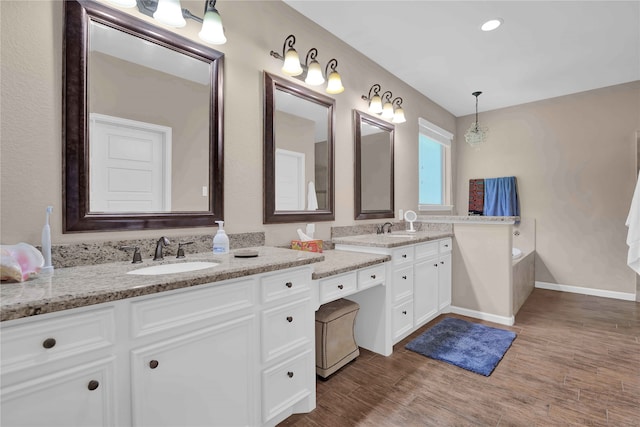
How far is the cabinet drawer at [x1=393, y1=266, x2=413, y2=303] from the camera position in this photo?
7.91ft

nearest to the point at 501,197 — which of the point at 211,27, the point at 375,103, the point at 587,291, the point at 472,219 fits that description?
the point at 587,291

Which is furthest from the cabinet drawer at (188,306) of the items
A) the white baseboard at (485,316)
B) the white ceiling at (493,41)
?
the white baseboard at (485,316)

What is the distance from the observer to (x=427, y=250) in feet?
9.27

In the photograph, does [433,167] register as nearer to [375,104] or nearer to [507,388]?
[375,104]

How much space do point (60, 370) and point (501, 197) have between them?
16.6 ft

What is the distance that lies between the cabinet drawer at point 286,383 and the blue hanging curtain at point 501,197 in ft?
13.1

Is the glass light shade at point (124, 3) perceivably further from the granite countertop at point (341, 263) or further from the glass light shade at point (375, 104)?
the glass light shade at point (375, 104)

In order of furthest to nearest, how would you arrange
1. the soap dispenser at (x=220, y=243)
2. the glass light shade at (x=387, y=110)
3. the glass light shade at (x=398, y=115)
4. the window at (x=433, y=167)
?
the window at (x=433, y=167)
the glass light shade at (x=398, y=115)
the glass light shade at (x=387, y=110)
the soap dispenser at (x=220, y=243)

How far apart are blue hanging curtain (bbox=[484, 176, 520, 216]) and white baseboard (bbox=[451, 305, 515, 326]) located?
77.0 inches

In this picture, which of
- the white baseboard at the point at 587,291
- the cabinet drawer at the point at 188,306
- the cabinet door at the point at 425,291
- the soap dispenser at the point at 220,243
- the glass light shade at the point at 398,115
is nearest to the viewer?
the cabinet drawer at the point at 188,306

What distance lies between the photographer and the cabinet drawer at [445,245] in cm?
307

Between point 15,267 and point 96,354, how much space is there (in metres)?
0.42

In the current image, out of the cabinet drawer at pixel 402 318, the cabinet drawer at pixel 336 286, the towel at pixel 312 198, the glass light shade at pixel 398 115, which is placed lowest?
the cabinet drawer at pixel 402 318

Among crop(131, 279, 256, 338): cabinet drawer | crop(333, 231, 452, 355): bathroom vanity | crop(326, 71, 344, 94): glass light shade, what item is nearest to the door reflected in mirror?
crop(131, 279, 256, 338): cabinet drawer
